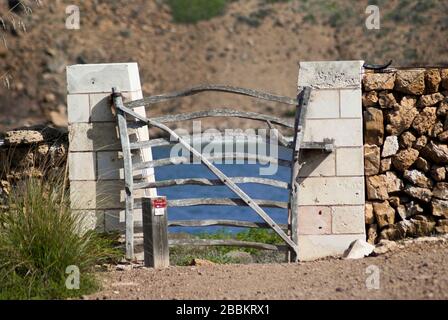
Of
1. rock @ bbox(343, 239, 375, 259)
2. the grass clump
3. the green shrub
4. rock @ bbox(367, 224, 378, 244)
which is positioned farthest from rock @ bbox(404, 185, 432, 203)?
the green shrub

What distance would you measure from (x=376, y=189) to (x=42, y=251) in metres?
3.86

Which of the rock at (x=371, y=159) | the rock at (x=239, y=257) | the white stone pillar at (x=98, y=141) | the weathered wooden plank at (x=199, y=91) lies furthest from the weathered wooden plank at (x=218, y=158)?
the rock at (x=239, y=257)

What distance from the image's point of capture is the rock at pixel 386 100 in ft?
36.2

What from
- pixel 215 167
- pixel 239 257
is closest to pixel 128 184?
pixel 215 167

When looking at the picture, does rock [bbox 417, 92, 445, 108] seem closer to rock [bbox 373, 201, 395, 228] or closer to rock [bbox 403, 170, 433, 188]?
rock [bbox 403, 170, 433, 188]

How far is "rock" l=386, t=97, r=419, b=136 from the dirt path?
1.53m

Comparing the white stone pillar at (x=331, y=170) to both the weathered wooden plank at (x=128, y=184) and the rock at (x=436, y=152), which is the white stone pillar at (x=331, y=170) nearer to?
Result: the rock at (x=436, y=152)

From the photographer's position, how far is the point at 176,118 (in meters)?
10.7

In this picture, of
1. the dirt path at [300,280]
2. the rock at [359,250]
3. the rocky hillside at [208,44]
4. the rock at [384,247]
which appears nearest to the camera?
the dirt path at [300,280]

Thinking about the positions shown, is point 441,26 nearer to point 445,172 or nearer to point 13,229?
point 445,172

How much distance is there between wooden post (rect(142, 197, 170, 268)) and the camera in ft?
33.1

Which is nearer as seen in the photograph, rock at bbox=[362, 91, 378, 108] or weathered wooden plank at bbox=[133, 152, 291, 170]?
weathered wooden plank at bbox=[133, 152, 291, 170]

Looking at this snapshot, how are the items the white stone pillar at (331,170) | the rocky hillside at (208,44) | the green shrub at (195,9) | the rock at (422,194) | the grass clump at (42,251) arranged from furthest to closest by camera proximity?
the green shrub at (195,9), the rocky hillside at (208,44), the rock at (422,194), the white stone pillar at (331,170), the grass clump at (42,251)

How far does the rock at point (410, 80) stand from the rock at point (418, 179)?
878 mm
